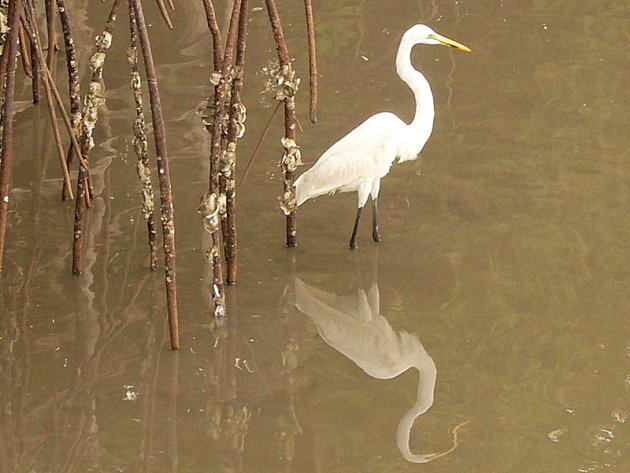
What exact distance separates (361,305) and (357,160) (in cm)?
67

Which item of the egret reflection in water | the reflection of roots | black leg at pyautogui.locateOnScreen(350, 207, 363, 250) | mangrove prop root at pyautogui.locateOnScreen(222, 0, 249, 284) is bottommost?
the reflection of roots

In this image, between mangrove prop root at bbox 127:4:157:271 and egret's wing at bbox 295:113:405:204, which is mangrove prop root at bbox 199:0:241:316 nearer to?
mangrove prop root at bbox 127:4:157:271

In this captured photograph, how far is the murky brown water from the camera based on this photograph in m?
3.66

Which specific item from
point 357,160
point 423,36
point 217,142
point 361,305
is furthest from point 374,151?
point 217,142

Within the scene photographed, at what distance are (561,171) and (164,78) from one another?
2419mm

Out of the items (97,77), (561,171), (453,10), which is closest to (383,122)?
(561,171)

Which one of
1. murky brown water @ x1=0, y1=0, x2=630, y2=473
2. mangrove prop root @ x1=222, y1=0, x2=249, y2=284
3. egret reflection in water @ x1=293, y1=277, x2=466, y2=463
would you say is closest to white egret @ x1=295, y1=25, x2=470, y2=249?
murky brown water @ x1=0, y1=0, x2=630, y2=473

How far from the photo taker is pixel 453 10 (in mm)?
7305

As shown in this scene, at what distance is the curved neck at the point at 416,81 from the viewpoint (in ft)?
16.0

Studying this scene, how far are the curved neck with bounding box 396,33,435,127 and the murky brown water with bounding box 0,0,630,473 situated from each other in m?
0.43

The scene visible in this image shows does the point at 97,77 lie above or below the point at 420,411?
above

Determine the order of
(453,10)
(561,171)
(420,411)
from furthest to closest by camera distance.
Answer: (453,10)
(561,171)
(420,411)

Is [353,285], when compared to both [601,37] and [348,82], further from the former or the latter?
[601,37]

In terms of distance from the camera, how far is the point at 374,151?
15.9 ft
